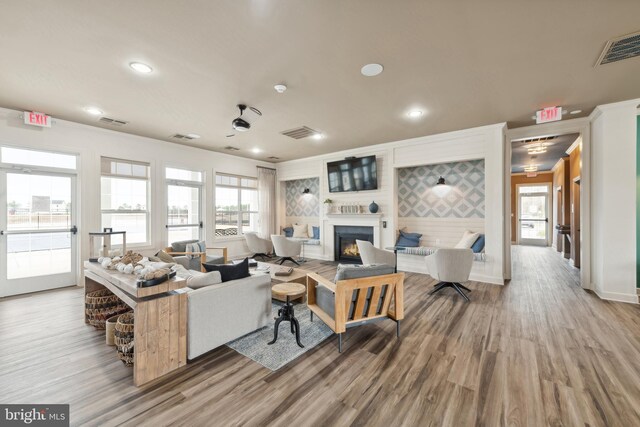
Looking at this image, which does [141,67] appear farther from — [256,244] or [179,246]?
[256,244]

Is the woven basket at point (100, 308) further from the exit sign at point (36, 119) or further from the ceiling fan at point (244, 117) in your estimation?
the exit sign at point (36, 119)

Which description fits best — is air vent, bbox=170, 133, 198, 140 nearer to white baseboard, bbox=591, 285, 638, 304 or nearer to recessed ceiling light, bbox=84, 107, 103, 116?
recessed ceiling light, bbox=84, 107, 103, 116

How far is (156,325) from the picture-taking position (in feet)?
6.75

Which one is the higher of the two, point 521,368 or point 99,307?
point 99,307

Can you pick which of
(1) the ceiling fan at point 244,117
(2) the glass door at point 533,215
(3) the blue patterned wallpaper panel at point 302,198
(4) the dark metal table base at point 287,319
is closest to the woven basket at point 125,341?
(4) the dark metal table base at point 287,319

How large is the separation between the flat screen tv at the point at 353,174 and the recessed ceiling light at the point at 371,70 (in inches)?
126

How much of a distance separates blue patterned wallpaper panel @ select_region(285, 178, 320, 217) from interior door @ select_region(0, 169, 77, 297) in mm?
5195

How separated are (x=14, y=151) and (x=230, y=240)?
413cm

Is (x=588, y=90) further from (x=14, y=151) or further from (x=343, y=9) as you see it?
(x=14, y=151)

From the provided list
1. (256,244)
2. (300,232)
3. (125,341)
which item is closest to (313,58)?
(125,341)

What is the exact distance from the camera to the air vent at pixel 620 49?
228 centimetres

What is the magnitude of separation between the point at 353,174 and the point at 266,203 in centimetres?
283

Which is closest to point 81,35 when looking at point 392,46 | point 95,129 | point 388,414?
point 392,46

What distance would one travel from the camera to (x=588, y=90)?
3301 millimetres
